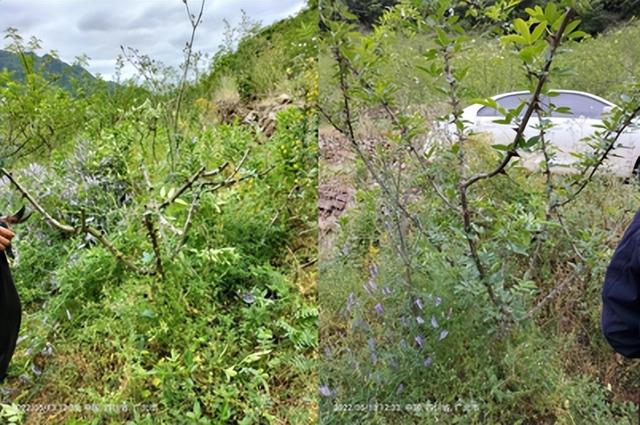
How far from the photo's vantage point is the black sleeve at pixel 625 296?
36.8 inches

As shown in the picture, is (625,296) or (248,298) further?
→ (248,298)

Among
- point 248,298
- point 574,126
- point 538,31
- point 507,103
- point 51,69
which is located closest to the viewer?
point 538,31

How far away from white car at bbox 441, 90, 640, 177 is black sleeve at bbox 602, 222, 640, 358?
1.76 ft

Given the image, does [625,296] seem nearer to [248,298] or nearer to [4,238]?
[248,298]

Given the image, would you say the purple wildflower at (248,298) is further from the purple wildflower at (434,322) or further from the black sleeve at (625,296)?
the black sleeve at (625,296)

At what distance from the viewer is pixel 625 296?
0.96 m

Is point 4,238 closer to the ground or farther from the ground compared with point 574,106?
farther from the ground

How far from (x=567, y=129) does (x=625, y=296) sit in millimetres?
690

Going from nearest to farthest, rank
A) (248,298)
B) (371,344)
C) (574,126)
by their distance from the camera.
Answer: (574,126)
(371,344)
(248,298)

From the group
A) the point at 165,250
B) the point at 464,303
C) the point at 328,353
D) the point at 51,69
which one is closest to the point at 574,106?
the point at 464,303

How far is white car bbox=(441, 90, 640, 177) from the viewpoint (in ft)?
4.80

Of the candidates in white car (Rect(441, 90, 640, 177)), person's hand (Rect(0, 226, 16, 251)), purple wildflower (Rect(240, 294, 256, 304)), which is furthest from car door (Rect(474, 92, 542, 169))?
person's hand (Rect(0, 226, 16, 251))

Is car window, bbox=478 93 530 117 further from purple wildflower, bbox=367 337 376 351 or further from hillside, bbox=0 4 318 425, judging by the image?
purple wildflower, bbox=367 337 376 351

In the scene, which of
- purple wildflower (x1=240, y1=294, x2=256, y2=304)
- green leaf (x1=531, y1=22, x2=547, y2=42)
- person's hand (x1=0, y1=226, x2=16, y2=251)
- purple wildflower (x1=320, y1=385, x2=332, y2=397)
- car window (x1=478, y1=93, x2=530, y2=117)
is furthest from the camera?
purple wildflower (x1=240, y1=294, x2=256, y2=304)
